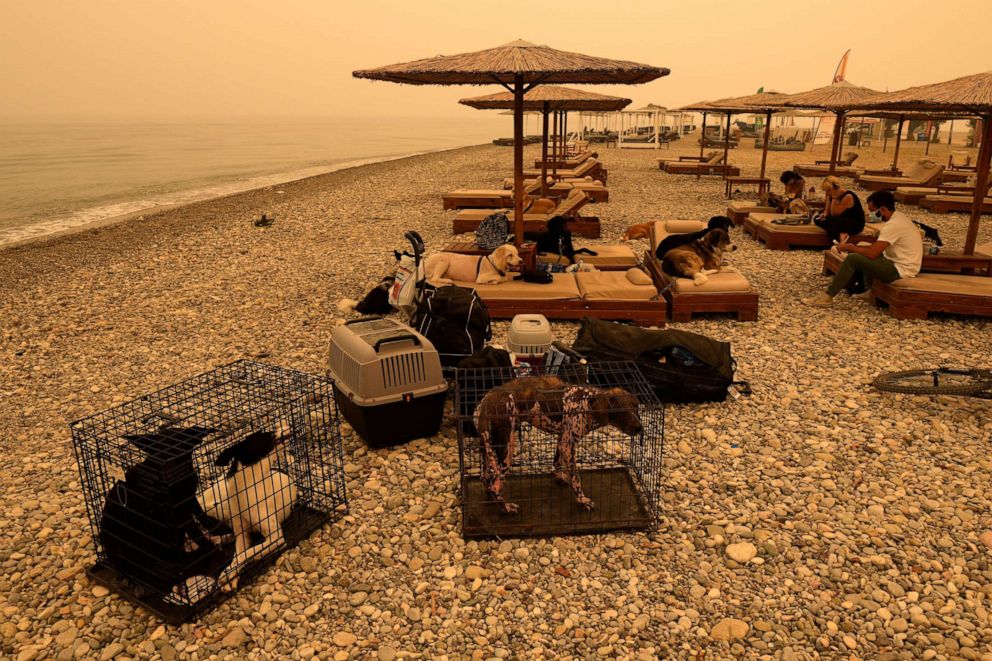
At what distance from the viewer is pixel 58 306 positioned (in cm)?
873

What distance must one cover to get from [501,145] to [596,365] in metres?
44.3

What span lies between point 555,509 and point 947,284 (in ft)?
20.6

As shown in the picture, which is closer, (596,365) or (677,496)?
(677,496)

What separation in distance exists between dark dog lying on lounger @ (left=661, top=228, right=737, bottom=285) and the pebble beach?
88cm

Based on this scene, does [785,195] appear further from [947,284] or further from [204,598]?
[204,598]

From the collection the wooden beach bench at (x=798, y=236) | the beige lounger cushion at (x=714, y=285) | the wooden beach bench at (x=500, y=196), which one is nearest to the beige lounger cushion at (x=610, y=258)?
the beige lounger cushion at (x=714, y=285)

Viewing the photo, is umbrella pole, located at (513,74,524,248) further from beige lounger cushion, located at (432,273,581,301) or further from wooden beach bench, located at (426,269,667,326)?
wooden beach bench, located at (426,269,667,326)

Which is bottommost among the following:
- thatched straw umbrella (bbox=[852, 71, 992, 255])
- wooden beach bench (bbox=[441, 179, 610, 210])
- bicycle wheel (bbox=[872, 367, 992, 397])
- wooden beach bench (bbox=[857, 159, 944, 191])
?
bicycle wheel (bbox=[872, 367, 992, 397])

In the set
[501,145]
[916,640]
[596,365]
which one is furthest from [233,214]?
[501,145]

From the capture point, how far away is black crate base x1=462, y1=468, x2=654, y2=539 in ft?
12.3

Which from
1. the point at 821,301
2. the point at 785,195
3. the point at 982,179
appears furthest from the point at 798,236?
the point at 821,301

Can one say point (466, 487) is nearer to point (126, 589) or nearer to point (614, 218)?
point (126, 589)

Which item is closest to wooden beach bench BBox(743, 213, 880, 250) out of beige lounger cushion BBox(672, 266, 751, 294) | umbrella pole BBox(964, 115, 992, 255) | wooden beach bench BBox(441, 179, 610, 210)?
umbrella pole BBox(964, 115, 992, 255)

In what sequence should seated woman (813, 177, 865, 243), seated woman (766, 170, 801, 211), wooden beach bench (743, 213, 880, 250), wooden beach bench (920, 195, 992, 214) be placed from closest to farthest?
seated woman (813, 177, 865, 243)
wooden beach bench (743, 213, 880, 250)
seated woman (766, 170, 801, 211)
wooden beach bench (920, 195, 992, 214)
